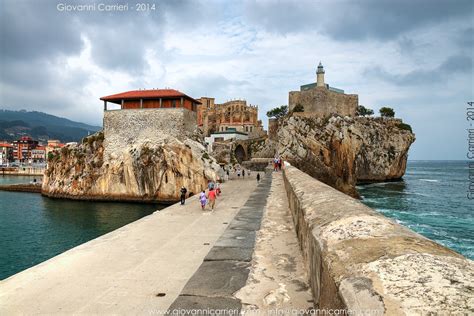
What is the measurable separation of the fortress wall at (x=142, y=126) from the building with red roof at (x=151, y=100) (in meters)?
1.01

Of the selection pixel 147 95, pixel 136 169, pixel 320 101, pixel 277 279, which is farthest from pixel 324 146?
pixel 277 279

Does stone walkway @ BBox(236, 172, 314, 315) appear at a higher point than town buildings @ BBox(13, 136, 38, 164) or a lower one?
lower

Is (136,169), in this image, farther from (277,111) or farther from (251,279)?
(277,111)

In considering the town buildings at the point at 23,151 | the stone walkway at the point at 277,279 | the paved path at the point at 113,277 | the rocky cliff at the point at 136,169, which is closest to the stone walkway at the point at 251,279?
the stone walkway at the point at 277,279

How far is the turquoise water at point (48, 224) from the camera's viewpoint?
16641 mm

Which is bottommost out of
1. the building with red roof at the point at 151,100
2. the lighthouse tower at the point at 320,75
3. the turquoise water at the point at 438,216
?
the turquoise water at the point at 438,216

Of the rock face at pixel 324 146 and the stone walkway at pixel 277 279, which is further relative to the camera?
the rock face at pixel 324 146

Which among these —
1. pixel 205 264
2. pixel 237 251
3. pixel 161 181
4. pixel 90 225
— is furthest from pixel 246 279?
pixel 161 181

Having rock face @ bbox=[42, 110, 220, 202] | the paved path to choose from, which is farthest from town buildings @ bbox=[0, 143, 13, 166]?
the paved path

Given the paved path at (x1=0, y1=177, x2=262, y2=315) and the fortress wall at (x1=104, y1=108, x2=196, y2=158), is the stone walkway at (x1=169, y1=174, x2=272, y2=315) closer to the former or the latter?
the paved path at (x1=0, y1=177, x2=262, y2=315)

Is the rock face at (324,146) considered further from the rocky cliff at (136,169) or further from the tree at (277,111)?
the tree at (277,111)

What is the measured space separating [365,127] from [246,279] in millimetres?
65224

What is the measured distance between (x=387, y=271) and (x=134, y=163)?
3388 cm

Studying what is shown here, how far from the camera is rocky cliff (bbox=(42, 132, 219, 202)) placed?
32906 mm
